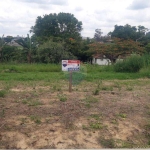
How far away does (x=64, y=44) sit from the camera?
25797 millimetres

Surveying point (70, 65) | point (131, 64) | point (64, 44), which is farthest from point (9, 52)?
point (70, 65)

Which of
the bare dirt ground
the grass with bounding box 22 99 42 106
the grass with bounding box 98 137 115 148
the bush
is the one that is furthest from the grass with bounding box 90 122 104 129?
the bush

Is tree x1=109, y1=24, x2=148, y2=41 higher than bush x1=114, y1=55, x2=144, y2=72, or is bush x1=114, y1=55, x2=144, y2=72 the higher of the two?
tree x1=109, y1=24, x2=148, y2=41

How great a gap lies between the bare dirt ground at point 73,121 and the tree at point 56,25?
26.3m

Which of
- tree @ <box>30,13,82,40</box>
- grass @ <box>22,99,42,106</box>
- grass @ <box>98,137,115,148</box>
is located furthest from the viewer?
tree @ <box>30,13,82,40</box>

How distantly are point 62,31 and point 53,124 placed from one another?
28.8m

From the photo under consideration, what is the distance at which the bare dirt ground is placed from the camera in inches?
141

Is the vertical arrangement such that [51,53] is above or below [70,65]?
above

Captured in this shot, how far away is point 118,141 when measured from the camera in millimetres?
3691

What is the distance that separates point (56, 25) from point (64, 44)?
7.16m

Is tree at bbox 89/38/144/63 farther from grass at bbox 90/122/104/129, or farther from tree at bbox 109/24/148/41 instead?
grass at bbox 90/122/104/129

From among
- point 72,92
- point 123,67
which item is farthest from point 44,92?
point 123,67

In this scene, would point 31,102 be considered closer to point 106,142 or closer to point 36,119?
point 36,119

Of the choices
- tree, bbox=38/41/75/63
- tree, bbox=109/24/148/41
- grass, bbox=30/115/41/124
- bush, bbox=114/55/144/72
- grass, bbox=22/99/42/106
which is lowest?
grass, bbox=30/115/41/124
